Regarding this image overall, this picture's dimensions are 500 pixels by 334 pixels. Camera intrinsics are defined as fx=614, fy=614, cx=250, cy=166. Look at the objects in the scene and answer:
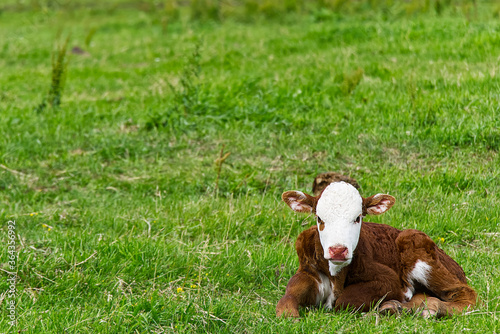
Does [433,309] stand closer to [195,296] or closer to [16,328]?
[195,296]

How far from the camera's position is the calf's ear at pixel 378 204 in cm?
343

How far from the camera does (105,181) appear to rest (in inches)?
252

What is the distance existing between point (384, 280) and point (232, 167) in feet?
10.9

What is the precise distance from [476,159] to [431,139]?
1.77ft

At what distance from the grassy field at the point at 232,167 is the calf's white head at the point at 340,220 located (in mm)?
394

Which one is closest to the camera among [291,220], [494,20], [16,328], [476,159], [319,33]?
[16,328]

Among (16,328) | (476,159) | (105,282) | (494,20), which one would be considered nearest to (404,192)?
(476,159)

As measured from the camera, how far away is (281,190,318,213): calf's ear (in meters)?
3.54

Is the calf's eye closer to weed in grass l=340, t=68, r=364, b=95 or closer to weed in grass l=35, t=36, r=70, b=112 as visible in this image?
weed in grass l=340, t=68, r=364, b=95

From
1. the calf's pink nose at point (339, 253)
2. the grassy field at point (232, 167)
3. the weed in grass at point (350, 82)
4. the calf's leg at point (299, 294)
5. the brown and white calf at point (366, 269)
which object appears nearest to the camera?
the calf's pink nose at point (339, 253)

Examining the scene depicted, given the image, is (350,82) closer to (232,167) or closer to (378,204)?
(232,167)

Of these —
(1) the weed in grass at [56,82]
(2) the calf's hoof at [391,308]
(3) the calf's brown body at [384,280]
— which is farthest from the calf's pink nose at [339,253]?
(1) the weed in grass at [56,82]

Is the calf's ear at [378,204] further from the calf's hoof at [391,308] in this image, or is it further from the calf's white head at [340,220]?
the calf's hoof at [391,308]

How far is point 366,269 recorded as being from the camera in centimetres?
338
